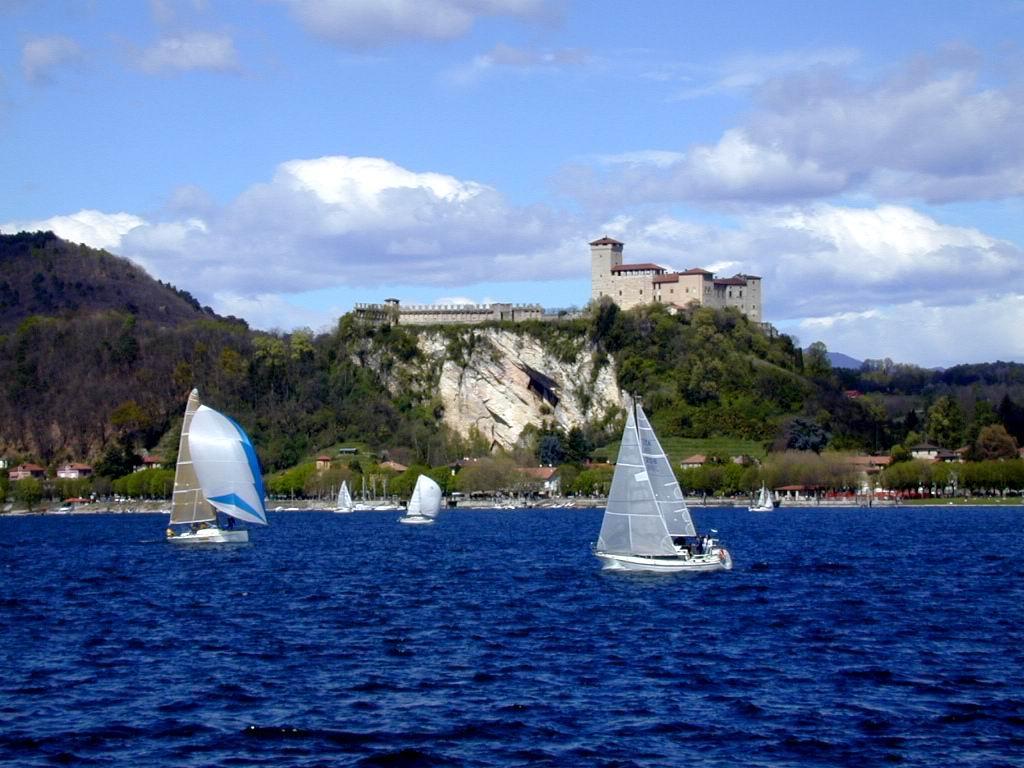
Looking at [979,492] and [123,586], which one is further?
[979,492]

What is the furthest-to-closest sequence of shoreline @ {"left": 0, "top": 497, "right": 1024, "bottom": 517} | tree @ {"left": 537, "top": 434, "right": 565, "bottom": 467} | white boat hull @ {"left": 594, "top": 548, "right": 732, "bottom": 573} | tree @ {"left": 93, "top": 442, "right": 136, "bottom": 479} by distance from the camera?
tree @ {"left": 93, "top": 442, "right": 136, "bottom": 479} → tree @ {"left": 537, "top": 434, "right": 565, "bottom": 467} → shoreline @ {"left": 0, "top": 497, "right": 1024, "bottom": 517} → white boat hull @ {"left": 594, "top": 548, "right": 732, "bottom": 573}

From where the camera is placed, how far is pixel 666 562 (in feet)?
184

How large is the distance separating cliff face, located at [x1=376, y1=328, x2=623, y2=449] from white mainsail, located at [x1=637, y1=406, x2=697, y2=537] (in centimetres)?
13347

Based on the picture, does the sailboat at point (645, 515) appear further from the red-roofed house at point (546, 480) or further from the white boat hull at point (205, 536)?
the red-roofed house at point (546, 480)

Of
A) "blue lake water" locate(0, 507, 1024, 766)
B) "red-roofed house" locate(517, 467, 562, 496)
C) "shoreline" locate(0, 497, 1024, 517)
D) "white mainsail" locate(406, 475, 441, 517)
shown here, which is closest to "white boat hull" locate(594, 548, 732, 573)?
"blue lake water" locate(0, 507, 1024, 766)

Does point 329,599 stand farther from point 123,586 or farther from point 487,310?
point 487,310

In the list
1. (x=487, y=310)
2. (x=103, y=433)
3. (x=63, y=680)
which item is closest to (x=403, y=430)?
Answer: (x=487, y=310)

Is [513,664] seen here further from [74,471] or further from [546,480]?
[74,471]

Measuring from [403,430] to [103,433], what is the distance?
4224cm

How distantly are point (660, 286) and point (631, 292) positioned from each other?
3932mm

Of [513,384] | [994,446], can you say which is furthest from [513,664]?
[513,384]

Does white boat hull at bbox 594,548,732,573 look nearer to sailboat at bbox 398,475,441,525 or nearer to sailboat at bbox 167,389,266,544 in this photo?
sailboat at bbox 167,389,266,544

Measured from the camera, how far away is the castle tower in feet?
632

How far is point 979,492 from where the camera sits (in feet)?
495
